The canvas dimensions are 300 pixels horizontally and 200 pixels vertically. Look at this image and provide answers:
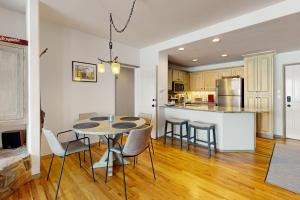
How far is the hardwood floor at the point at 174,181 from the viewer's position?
1872 millimetres

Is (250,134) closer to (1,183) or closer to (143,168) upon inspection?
(143,168)

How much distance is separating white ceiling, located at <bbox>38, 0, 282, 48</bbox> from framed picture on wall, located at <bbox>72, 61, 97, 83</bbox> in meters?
0.72

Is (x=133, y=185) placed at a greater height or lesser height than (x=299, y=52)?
lesser

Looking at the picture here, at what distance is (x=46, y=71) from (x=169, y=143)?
120 inches

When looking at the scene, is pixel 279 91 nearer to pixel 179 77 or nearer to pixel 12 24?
pixel 179 77

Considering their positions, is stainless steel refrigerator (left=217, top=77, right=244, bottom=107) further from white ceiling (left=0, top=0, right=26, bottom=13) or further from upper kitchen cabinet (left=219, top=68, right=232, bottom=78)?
white ceiling (left=0, top=0, right=26, bottom=13)

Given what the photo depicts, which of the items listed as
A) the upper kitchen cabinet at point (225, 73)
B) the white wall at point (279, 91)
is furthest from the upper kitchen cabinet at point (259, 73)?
the upper kitchen cabinet at point (225, 73)

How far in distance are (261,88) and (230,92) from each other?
0.90m

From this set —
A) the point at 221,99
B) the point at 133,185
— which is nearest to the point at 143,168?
the point at 133,185

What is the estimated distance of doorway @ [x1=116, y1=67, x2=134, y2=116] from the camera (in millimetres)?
4680

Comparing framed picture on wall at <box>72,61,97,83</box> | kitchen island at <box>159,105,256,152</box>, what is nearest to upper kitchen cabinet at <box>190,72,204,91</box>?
kitchen island at <box>159,105,256,152</box>

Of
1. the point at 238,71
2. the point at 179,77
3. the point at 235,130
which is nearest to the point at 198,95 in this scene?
the point at 179,77

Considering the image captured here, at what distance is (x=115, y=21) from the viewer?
2.86 metres

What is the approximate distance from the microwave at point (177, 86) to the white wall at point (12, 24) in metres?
4.33
